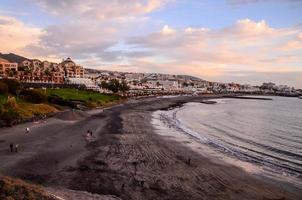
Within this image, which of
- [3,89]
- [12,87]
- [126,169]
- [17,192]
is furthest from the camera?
[12,87]

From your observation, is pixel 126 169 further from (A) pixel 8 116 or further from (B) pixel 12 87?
(B) pixel 12 87

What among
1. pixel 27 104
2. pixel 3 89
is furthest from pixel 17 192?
pixel 3 89

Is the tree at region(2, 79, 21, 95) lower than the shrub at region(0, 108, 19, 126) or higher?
higher

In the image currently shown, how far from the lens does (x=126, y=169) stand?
24719 millimetres

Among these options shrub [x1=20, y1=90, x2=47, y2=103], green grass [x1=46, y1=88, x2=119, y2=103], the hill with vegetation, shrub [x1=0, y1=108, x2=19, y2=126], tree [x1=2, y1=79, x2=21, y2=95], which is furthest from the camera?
green grass [x1=46, y1=88, x2=119, y2=103]

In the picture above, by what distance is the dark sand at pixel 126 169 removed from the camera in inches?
801

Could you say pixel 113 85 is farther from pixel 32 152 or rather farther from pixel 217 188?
pixel 217 188

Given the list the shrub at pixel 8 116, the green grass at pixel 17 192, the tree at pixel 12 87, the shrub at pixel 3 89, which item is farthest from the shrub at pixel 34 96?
the green grass at pixel 17 192

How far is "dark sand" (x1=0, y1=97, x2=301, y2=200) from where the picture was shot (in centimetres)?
2035

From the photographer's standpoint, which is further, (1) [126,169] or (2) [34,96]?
(2) [34,96]

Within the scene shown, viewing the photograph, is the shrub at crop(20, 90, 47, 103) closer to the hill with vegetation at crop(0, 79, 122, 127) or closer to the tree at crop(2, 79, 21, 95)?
the hill with vegetation at crop(0, 79, 122, 127)

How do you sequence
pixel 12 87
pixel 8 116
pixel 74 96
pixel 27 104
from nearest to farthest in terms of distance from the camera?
pixel 8 116, pixel 27 104, pixel 12 87, pixel 74 96

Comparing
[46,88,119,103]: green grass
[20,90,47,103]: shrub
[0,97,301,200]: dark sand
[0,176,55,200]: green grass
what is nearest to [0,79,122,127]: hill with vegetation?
[20,90,47,103]: shrub

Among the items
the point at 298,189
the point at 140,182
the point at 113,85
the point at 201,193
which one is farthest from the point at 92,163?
the point at 113,85
